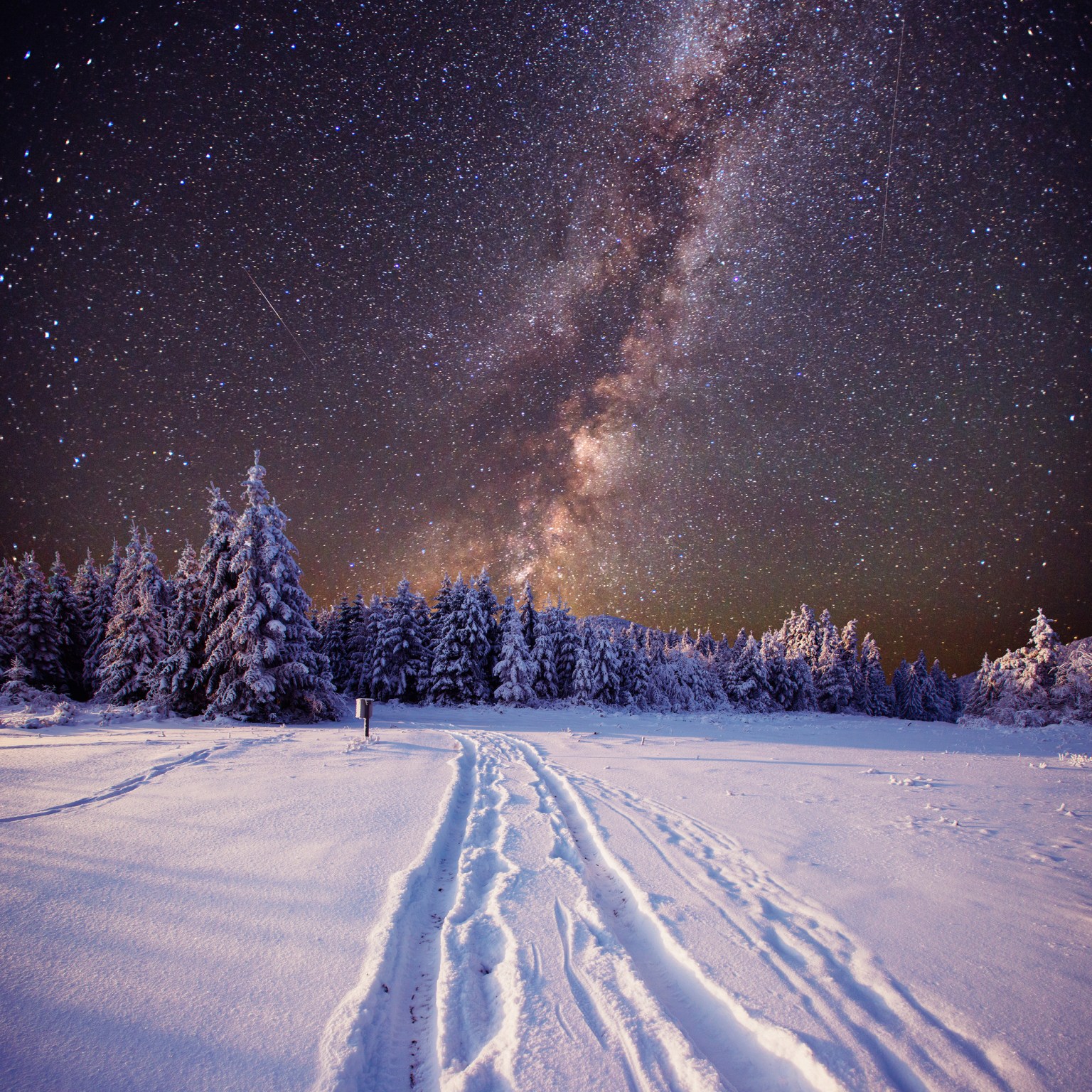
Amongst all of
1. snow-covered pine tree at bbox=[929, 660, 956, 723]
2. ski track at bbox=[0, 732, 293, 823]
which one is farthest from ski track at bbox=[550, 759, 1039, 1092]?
snow-covered pine tree at bbox=[929, 660, 956, 723]

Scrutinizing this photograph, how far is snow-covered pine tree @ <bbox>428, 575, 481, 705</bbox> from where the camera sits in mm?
32500

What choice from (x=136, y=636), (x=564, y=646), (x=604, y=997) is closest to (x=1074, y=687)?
(x=564, y=646)

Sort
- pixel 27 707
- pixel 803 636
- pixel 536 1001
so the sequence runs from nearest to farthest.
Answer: pixel 536 1001 → pixel 27 707 → pixel 803 636

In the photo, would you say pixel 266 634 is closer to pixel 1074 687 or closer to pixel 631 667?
pixel 631 667

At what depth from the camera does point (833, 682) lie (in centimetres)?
5400

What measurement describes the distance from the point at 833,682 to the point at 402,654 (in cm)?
4731

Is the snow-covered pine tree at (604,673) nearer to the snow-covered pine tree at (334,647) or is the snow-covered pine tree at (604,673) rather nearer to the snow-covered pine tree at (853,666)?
the snow-covered pine tree at (334,647)

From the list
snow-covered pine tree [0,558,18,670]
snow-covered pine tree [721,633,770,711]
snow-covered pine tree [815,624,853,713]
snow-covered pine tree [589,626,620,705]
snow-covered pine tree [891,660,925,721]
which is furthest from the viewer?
snow-covered pine tree [891,660,925,721]

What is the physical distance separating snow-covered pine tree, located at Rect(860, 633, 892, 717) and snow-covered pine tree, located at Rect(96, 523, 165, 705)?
2714 inches

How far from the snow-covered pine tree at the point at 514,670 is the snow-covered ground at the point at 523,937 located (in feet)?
78.4

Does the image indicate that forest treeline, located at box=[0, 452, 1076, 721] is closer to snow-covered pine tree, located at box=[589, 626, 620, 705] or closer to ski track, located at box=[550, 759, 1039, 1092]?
snow-covered pine tree, located at box=[589, 626, 620, 705]

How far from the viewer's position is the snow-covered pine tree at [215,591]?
18.8m

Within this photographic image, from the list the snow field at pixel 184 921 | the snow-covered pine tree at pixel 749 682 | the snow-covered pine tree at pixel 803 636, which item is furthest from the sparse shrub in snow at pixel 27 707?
the snow-covered pine tree at pixel 803 636

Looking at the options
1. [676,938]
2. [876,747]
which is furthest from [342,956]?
[876,747]
